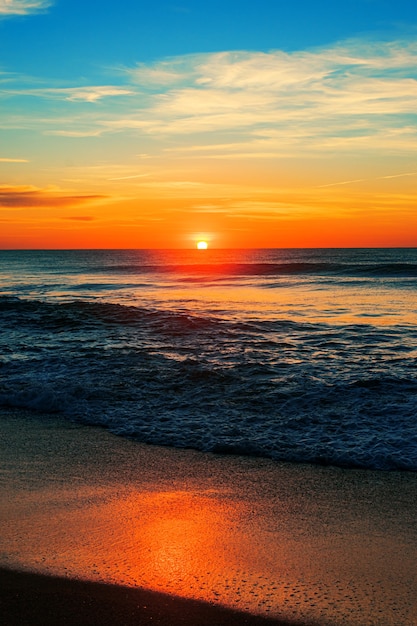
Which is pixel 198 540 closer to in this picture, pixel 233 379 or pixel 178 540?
pixel 178 540

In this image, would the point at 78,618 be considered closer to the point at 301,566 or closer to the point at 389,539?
the point at 301,566

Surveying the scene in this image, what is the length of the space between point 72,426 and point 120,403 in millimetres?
1034

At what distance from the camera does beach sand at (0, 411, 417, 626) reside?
3.04 meters

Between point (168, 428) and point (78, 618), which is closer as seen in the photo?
point (78, 618)

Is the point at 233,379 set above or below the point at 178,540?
above

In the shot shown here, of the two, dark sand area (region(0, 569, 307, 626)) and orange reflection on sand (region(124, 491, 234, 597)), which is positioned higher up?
dark sand area (region(0, 569, 307, 626))

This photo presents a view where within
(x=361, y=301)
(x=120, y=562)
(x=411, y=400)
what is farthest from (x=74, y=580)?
(x=361, y=301)

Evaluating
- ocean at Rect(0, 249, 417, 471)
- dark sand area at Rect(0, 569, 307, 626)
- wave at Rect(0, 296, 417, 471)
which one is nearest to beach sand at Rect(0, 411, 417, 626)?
dark sand area at Rect(0, 569, 307, 626)

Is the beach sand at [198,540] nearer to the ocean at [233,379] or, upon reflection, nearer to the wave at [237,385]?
the wave at [237,385]

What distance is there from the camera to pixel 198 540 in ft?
12.6

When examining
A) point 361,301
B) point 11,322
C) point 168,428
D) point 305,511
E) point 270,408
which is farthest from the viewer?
point 361,301

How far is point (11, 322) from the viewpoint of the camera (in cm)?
1562

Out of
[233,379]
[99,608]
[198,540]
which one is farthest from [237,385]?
[99,608]

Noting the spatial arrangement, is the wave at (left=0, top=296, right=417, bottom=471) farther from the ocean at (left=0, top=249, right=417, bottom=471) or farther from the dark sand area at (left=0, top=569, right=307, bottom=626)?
the dark sand area at (left=0, top=569, right=307, bottom=626)
